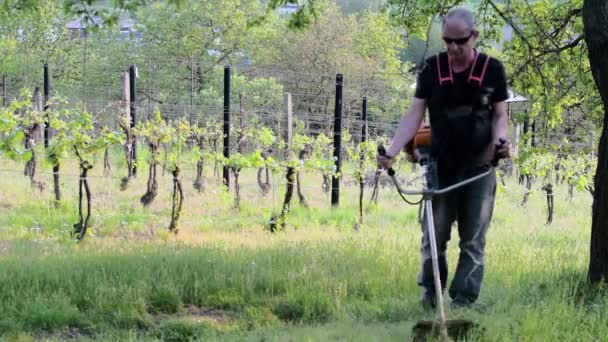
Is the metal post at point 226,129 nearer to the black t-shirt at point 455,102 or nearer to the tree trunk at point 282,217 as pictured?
the tree trunk at point 282,217

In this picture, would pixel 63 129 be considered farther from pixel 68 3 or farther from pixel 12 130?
pixel 68 3

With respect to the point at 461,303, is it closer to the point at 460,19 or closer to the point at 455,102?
the point at 455,102

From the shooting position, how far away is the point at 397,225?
11.4 meters

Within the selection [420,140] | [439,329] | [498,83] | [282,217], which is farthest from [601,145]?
[282,217]

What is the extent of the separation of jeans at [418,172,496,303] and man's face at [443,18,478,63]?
81cm

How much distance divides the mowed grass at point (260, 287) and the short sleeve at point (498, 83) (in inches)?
51.7

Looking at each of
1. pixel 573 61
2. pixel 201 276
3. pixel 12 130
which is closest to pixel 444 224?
pixel 201 276

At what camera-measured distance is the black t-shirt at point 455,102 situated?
443cm

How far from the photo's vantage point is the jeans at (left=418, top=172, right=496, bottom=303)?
4574 millimetres

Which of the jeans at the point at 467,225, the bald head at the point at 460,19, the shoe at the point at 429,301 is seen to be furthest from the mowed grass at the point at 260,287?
the bald head at the point at 460,19

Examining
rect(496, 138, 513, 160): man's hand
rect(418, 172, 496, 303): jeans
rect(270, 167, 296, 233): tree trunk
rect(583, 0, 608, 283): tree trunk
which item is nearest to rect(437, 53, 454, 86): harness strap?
rect(496, 138, 513, 160): man's hand

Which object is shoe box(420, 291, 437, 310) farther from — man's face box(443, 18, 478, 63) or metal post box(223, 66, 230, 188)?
metal post box(223, 66, 230, 188)

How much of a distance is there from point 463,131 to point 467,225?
2.04 ft

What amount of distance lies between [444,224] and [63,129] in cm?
633
